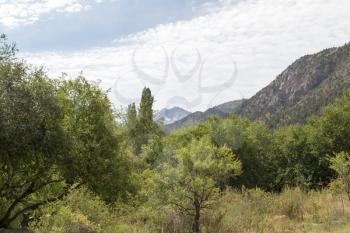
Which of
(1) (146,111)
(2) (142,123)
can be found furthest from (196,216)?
(1) (146,111)

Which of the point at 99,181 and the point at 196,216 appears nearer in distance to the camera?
the point at 196,216

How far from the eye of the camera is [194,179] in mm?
21031

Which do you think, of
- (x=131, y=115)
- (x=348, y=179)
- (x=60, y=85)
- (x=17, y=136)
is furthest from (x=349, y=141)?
(x=17, y=136)

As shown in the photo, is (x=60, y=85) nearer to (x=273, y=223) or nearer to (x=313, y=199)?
(x=273, y=223)

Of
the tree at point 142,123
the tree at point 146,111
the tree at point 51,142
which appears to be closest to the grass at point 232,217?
the tree at point 51,142

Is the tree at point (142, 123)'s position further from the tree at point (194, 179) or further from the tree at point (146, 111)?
the tree at point (194, 179)

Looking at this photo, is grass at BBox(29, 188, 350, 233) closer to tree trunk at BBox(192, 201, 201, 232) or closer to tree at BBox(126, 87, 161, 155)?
tree trunk at BBox(192, 201, 201, 232)

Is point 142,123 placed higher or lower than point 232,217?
higher

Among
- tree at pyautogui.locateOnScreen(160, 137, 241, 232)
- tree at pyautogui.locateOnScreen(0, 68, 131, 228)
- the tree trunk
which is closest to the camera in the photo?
tree at pyautogui.locateOnScreen(0, 68, 131, 228)

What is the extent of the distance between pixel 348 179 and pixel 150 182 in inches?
466

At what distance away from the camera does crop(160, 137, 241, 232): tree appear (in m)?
20.8

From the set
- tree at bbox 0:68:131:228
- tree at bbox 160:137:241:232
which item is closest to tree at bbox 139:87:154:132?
tree at bbox 0:68:131:228

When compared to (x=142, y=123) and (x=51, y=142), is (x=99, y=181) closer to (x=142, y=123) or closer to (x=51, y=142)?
(x=51, y=142)

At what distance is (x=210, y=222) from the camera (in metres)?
21.0
